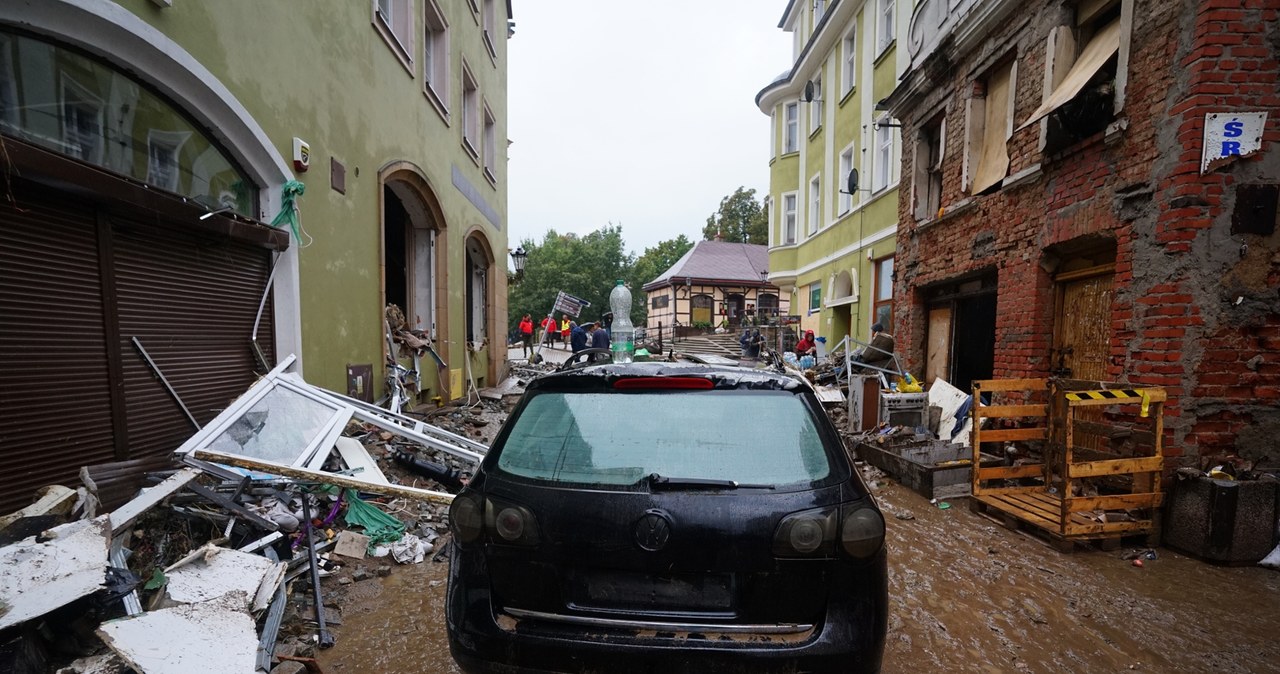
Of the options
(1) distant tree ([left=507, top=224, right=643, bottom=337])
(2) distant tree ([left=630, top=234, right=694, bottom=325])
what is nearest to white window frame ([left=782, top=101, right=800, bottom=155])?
(1) distant tree ([left=507, top=224, right=643, bottom=337])

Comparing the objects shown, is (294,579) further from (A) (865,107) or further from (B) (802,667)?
(A) (865,107)

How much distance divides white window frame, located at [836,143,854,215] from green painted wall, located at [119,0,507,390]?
10077mm

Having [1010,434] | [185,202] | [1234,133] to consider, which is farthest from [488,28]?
[1010,434]

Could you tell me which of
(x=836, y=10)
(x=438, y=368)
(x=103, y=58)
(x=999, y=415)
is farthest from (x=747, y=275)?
(x=103, y=58)

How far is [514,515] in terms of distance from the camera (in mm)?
1820

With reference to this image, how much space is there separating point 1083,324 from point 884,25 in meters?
9.35

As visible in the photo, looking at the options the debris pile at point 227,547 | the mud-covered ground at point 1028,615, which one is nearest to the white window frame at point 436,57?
the debris pile at point 227,547

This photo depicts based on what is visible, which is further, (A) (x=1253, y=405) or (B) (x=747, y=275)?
(B) (x=747, y=275)

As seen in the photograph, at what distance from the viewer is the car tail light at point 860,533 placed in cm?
171

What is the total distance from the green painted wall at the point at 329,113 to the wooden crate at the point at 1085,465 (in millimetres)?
6777

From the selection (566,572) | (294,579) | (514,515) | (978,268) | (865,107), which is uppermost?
(865,107)

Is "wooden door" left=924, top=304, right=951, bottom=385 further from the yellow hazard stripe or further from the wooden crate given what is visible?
the yellow hazard stripe

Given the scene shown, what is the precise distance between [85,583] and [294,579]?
3.38 feet

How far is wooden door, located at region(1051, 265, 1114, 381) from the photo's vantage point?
517 centimetres
